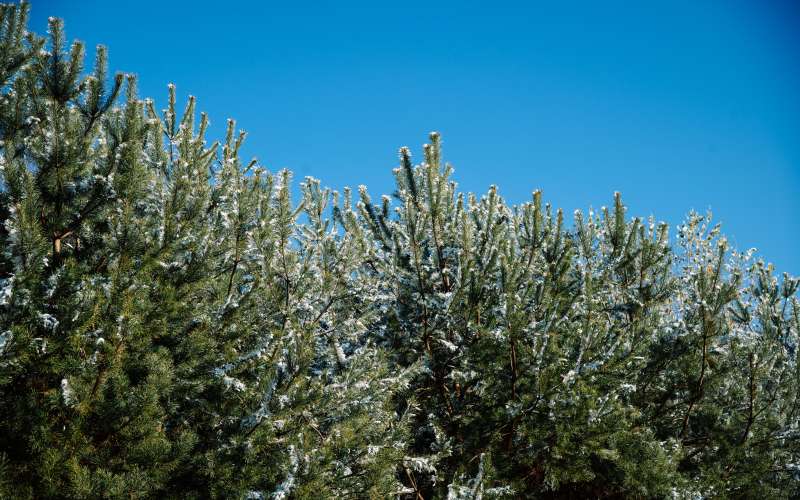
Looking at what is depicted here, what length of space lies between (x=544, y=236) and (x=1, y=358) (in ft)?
14.8

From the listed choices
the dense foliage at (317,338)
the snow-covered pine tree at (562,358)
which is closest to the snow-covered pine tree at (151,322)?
the dense foliage at (317,338)

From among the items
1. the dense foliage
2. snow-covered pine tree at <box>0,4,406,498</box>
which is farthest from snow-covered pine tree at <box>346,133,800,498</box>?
snow-covered pine tree at <box>0,4,406,498</box>

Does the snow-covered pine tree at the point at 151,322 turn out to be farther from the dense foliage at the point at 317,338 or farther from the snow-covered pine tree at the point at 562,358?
the snow-covered pine tree at the point at 562,358

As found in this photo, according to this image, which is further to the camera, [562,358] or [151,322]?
[562,358]

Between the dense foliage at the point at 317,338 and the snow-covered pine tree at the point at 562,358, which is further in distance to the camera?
the snow-covered pine tree at the point at 562,358

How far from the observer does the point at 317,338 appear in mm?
4438

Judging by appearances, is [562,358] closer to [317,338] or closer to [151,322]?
[317,338]

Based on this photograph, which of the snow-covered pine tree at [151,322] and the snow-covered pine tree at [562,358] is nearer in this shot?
the snow-covered pine tree at [151,322]

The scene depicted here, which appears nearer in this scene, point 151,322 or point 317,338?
point 151,322

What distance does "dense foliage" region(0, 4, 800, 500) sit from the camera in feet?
9.70

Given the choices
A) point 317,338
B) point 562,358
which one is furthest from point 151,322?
point 562,358

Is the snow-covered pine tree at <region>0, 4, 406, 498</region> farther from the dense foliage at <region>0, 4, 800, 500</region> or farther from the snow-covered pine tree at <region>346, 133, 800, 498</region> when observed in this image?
the snow-covered pine tree at <region>346, 133, 800, 498</region>

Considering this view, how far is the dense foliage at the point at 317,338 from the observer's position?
2955mm

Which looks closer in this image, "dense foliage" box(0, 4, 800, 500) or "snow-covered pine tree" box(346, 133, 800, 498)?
"dense foliage" box(0, 4, 800, 500)
